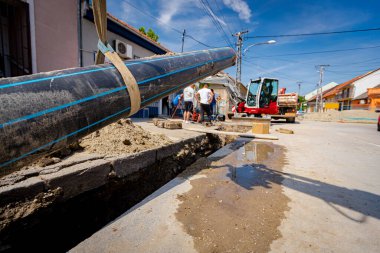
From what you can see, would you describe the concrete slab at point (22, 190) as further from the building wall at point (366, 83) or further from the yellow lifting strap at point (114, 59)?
the building wall at point (366, 83)

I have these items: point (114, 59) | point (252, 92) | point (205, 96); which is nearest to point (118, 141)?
point (114, 59)

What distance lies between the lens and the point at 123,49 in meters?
8.59

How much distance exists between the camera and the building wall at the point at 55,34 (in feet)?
19.2

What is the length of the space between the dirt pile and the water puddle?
1078mm

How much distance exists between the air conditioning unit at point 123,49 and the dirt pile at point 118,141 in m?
5.69

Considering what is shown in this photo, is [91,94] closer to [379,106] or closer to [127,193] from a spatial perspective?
[127,193]

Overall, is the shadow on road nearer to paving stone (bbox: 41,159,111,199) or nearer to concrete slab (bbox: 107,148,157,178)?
concrete slab (bbox: 107,148,157,178)

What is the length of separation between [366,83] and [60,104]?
1999 inches

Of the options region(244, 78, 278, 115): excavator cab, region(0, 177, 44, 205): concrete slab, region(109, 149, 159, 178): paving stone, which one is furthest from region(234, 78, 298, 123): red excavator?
region(0, 177, 44, 205): concrete slab

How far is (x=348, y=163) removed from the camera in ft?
11.7

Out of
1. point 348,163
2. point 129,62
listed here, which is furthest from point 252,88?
point 129,62

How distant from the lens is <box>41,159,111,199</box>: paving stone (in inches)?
79.3

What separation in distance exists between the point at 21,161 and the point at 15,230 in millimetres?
1571

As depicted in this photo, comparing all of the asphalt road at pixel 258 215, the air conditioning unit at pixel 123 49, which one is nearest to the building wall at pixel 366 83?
the air conditioning unit at pixel 123 49
